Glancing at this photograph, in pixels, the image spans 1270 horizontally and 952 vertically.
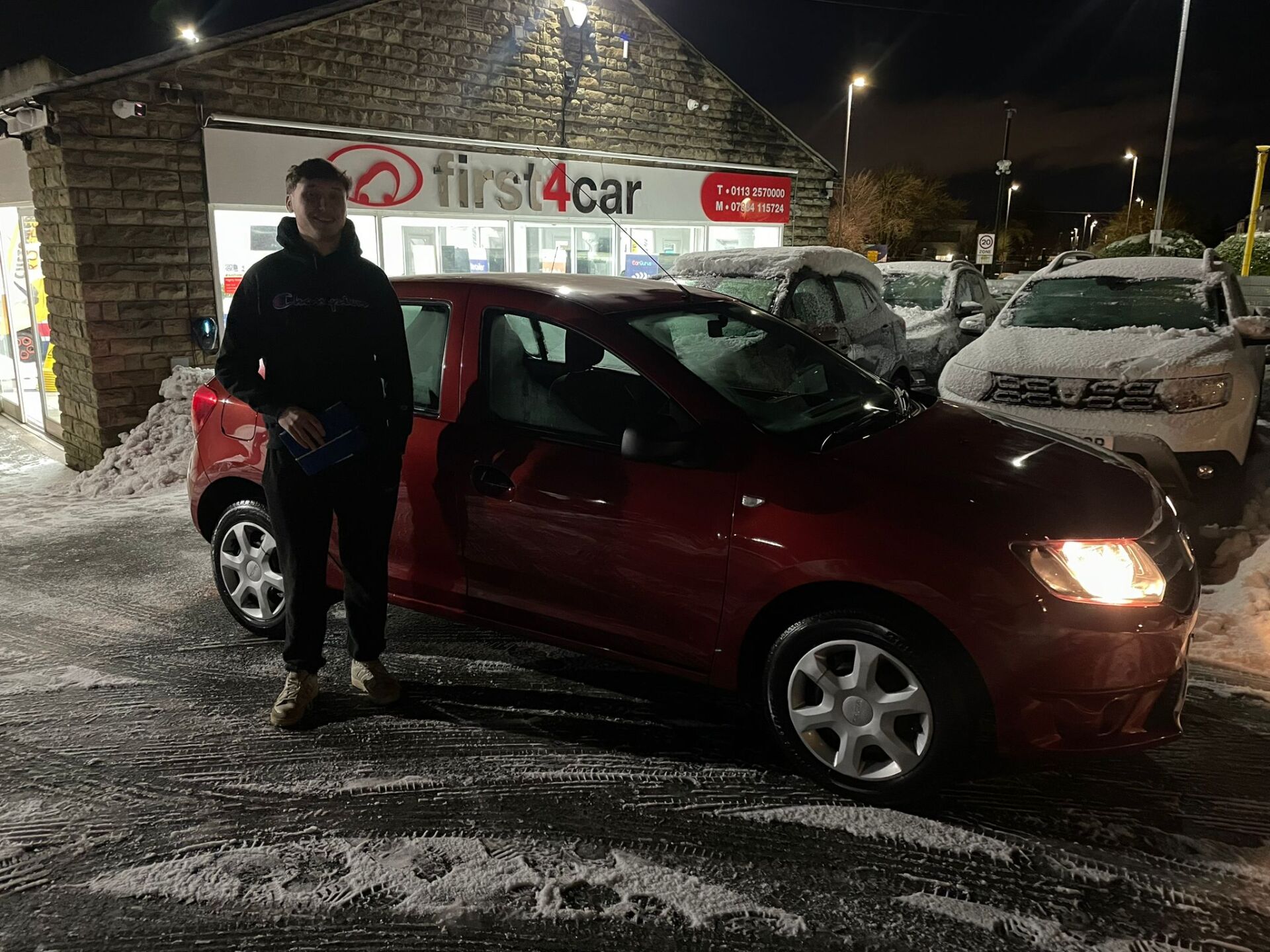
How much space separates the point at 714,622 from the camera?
3213mm

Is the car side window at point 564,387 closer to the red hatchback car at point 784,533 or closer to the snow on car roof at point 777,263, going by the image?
the red hatchback car at point 784,533

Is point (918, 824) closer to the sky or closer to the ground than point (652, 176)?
closer to the ground

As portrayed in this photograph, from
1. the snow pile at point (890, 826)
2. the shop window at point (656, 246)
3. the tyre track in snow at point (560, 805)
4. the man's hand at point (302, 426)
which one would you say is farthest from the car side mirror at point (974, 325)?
the man's hand at point (302, 426)

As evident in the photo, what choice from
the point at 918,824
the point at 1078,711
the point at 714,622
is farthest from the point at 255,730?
the point at 1078,711

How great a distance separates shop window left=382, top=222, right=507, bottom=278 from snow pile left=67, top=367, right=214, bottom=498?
2.78 meters

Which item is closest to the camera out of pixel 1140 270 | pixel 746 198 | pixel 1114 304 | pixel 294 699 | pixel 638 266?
pixel 294 699

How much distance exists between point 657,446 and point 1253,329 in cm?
558

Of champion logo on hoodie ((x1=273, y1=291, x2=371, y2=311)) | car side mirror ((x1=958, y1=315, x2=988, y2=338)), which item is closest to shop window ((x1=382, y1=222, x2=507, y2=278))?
car side mirror ((x1=958, y1=315, x2=988, y2=338))

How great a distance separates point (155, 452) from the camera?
8359 mm

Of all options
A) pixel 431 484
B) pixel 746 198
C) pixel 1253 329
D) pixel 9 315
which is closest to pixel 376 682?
pixel 431 484

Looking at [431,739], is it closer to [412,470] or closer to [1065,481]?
[412,470]

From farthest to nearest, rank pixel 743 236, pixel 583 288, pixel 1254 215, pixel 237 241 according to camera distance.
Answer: pixel 1254 215 → pixel 743 236 → pixel 237 241 → pixel 583 288

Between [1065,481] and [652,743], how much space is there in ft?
5.78

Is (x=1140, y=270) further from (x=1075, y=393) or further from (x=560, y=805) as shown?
(x=560, y=805)
